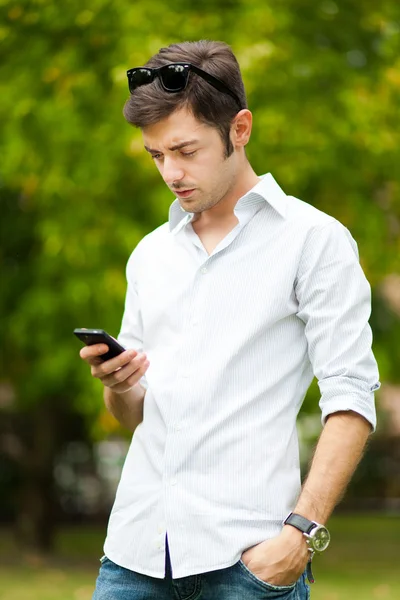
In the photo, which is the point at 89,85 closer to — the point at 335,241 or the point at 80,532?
the point at 335,241

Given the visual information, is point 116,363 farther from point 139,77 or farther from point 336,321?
point 139,77

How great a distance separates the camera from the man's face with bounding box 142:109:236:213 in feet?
9.25

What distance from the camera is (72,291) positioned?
36.7 feet

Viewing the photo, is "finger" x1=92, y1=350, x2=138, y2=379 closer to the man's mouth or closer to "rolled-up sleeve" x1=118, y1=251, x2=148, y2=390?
"rolled-up sleeve" x1=118, y1=251, x2=148, y2=390

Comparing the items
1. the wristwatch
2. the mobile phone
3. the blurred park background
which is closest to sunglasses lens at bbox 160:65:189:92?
the mobile phone

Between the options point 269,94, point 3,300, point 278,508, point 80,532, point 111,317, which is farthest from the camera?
point 80,532

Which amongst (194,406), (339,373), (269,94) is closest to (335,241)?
(339,373)

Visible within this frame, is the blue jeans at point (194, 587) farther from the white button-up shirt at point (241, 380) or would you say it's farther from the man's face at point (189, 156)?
the man's face at point (189, 156)

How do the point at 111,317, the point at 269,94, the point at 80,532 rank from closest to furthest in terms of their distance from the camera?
1. the point at 269,94
2. the point at 111,317
3. the point at 80,532

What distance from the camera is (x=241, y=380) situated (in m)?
2.74

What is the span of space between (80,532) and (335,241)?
733 inches

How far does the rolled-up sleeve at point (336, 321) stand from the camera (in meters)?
2.71

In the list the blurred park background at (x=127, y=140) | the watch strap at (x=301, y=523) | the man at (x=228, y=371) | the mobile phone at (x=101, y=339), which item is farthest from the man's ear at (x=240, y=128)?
the blurred park background at (x=127, y=140)

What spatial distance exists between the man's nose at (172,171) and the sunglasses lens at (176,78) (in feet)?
0.56
